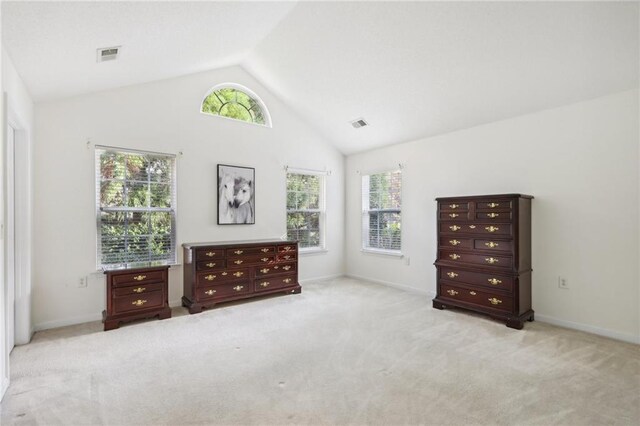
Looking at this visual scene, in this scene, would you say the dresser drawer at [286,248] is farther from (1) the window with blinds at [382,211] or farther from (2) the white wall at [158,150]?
(1) the window with blinds at [382,211]

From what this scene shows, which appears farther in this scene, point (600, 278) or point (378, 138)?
point (378, 138)

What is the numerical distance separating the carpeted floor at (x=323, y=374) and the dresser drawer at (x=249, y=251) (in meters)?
0.90

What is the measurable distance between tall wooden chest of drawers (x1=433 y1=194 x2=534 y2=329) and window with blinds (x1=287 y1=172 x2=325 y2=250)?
2.38 meters

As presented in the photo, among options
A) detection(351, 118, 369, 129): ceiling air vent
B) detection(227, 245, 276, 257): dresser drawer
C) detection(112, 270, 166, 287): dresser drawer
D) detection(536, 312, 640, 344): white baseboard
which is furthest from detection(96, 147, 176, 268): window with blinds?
detection(536, 312, 640, 344): white baseboard

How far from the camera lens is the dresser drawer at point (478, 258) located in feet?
12.2

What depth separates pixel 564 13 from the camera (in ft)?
8.86

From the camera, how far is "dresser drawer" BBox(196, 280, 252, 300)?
4215mm

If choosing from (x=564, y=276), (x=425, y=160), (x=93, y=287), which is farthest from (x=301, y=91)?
(x=564, y=276)

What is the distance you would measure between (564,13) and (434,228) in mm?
2895

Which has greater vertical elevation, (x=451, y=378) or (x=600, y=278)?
(x=600, y=278)

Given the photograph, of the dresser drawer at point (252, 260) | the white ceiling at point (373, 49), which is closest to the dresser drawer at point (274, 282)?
the dresser drawer at point (252, 260)

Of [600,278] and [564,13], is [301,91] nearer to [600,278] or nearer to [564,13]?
[564,13]

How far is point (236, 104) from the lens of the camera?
514 centimetres

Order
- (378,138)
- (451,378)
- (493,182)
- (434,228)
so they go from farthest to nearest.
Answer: (378,138) < (434,228) < (493,182) < (451,378)
